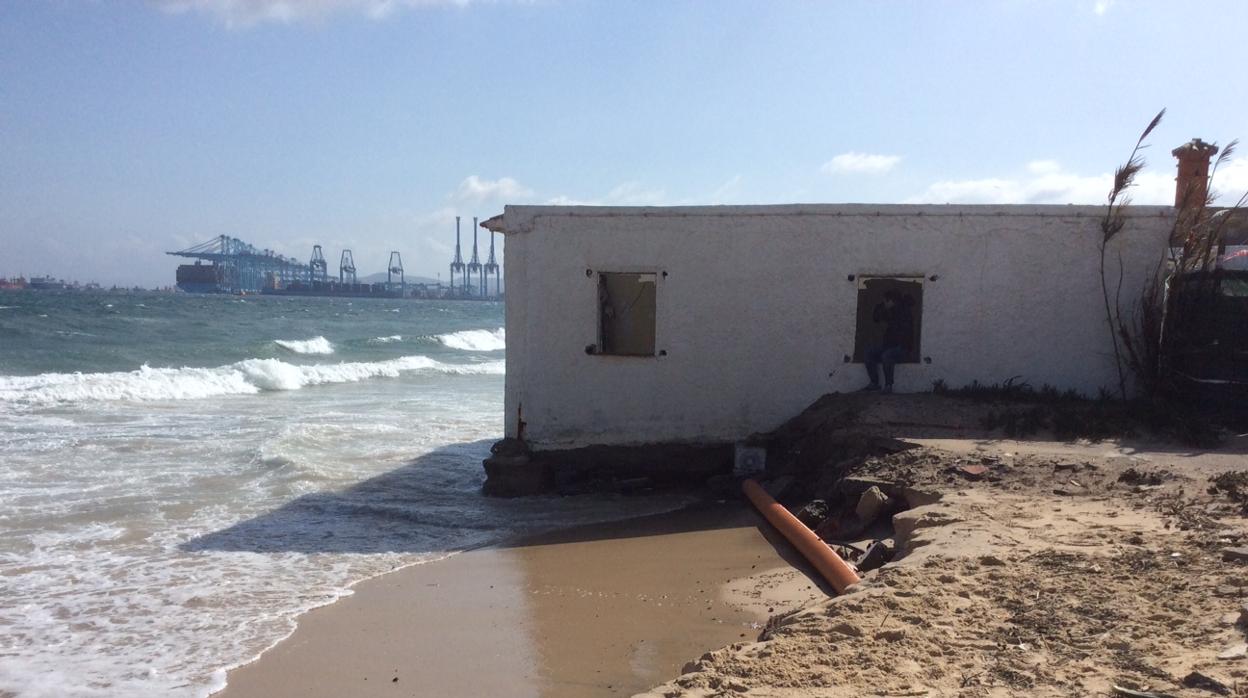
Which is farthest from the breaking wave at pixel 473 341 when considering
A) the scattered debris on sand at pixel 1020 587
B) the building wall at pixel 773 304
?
the scattered debris on sand at pixel 1020 587

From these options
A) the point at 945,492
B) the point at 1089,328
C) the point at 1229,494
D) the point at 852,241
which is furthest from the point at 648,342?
the point at 1229,494

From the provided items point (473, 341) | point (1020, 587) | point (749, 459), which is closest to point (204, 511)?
point (749, 459)

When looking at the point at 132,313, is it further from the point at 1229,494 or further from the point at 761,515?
the point at 1229,494

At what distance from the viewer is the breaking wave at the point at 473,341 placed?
148ft

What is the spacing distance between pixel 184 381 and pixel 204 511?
15.4m

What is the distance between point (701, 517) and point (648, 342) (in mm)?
4438

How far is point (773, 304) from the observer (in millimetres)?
11258

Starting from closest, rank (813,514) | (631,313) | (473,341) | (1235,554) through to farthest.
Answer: (1235,554), (813,514), (631,313), (473,341)

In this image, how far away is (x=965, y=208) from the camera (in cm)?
1107

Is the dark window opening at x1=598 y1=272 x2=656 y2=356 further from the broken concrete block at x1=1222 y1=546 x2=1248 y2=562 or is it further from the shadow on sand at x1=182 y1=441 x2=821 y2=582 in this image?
the broken concrete block at x1=1222 y1=546 x2=1248 y2=562

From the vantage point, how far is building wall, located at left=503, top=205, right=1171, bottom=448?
11.1 m

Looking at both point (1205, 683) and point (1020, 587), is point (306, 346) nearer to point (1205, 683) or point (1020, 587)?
point (1020, 587)

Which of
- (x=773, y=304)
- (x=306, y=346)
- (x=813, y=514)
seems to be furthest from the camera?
(x=306, y=346)

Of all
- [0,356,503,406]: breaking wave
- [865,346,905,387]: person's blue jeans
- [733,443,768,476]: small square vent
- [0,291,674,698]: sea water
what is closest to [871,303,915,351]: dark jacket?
[865,346,905,387]: person's blue jeans
